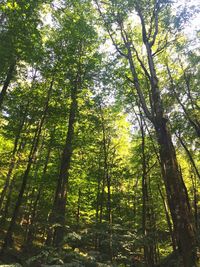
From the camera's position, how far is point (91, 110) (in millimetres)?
16125

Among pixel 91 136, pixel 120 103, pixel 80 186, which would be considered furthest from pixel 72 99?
pixel 80 186

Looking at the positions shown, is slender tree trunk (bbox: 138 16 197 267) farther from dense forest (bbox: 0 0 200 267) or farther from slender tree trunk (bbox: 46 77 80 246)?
slender tree trunk (bbox: 46 77 80 246)

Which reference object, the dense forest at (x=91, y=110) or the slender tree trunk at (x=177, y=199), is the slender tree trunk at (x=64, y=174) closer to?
the dense forest at (x=91, y=110)

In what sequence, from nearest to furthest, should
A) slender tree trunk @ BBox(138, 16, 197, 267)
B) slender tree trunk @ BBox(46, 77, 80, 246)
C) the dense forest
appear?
1. slender tree trunk @ BBox(138, 16, 197, 267)
2. the dense forest
3. slender tree trunk @ BBox(46, 77, 80, 246)

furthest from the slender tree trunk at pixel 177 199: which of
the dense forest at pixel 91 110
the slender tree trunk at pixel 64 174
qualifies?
the slender tree trunk at pixel 64 174

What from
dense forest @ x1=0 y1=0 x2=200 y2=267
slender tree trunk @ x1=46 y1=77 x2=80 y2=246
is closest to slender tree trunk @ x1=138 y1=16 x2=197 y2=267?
dense forest @ x1=0 y1=0 x2=200 y2=267

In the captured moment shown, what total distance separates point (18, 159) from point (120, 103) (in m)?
8.89

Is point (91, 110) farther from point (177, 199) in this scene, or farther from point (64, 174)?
point (177, 199)

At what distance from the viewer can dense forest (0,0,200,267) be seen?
7789 millimetres

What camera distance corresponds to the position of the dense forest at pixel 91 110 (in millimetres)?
7789

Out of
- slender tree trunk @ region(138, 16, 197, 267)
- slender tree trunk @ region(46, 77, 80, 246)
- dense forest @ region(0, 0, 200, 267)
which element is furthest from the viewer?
slender tree trunk @ region(46, 77, 80, 246)

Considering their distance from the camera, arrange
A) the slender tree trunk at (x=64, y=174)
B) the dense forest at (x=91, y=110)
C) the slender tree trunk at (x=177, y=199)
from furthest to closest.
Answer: the slender tree trunk at (x=64, y=174)
the dense forest at (x=91, y=110)
the slender tree trunk at (x=177, y=199)

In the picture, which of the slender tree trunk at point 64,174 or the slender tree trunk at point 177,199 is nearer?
the slender tree trunk at point 177,199

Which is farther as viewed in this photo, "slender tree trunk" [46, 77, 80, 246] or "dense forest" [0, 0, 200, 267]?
"slender tree trunk" [46, 77, 80, 246]
